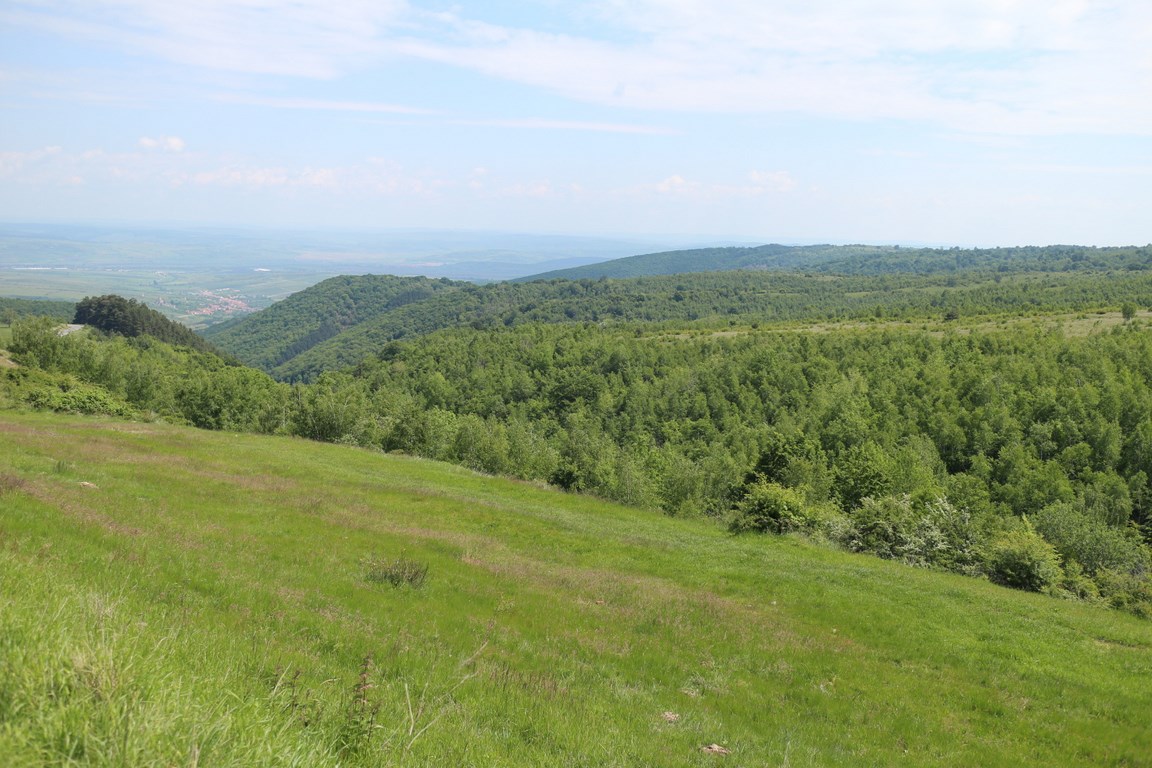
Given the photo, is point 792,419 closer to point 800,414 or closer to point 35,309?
point 800,414

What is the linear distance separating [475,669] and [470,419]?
6132 centimetres

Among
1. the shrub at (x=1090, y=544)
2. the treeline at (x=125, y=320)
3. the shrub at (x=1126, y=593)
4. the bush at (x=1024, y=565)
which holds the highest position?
the treeline at (x=125, y=320)

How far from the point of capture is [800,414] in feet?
333

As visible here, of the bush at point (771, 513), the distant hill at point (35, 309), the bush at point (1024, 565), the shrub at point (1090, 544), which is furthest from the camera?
→ the distant hill at point (35, 309)

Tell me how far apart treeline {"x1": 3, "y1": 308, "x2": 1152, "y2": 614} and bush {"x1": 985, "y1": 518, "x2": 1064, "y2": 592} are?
8 centimetres

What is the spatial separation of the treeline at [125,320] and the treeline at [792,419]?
11.5 m

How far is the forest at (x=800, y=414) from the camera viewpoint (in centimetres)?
3209

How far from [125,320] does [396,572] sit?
143m

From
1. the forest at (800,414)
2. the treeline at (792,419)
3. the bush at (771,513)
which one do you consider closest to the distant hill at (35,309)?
the forest at (800,414)

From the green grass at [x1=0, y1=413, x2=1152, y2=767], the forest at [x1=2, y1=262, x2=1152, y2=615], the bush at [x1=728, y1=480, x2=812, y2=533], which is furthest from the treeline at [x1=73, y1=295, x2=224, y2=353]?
the bush at [x1=728, y1=480, x2=812, y2=533]

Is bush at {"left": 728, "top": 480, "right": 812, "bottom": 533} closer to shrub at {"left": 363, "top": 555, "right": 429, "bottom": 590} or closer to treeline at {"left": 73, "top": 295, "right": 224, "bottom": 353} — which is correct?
shrub at {"left": 363, "top": 555, "right": 429, "bottom": 590}

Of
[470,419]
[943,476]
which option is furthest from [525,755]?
[943,476]

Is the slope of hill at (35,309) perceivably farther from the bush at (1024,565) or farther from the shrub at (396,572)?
the bush at (1024,565)

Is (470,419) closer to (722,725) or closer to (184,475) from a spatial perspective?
(184,475)
